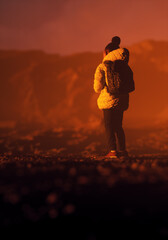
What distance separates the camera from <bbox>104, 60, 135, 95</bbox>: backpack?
3727 mm

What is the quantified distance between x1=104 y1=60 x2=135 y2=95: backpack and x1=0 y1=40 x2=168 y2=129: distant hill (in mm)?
18208

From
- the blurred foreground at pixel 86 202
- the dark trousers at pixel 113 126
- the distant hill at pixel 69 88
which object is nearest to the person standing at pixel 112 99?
the dark trousers at pixel 113 126

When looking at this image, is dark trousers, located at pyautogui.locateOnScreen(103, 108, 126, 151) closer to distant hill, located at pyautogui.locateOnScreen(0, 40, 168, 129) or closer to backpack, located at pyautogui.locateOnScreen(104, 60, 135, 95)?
backpack, located at pyautogui.locateOnScreen(104, 60, 135, 95)

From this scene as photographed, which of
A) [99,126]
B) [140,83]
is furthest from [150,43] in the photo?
[99,126]

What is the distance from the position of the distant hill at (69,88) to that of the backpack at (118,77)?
18208 mm

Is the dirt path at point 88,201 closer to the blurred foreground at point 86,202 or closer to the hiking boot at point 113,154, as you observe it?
the blurred foreground at point 86,202

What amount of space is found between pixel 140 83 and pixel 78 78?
23.4 ft

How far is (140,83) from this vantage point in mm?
23500

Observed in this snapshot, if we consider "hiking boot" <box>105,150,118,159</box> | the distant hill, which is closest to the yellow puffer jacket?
"hiking boot" <box>105,150,118,159</box>

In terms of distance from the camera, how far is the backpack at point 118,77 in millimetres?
3727

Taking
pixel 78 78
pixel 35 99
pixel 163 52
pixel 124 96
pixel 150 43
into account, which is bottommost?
Answer: pixel 124 96

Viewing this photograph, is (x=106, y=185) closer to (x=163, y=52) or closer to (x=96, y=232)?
(x=96, y=232)

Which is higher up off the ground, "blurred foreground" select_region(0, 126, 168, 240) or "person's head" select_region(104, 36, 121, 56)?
"person's head" select_region(104, 36, 121, 56)

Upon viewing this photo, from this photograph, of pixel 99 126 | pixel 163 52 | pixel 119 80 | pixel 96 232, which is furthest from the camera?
pixel 163 52
